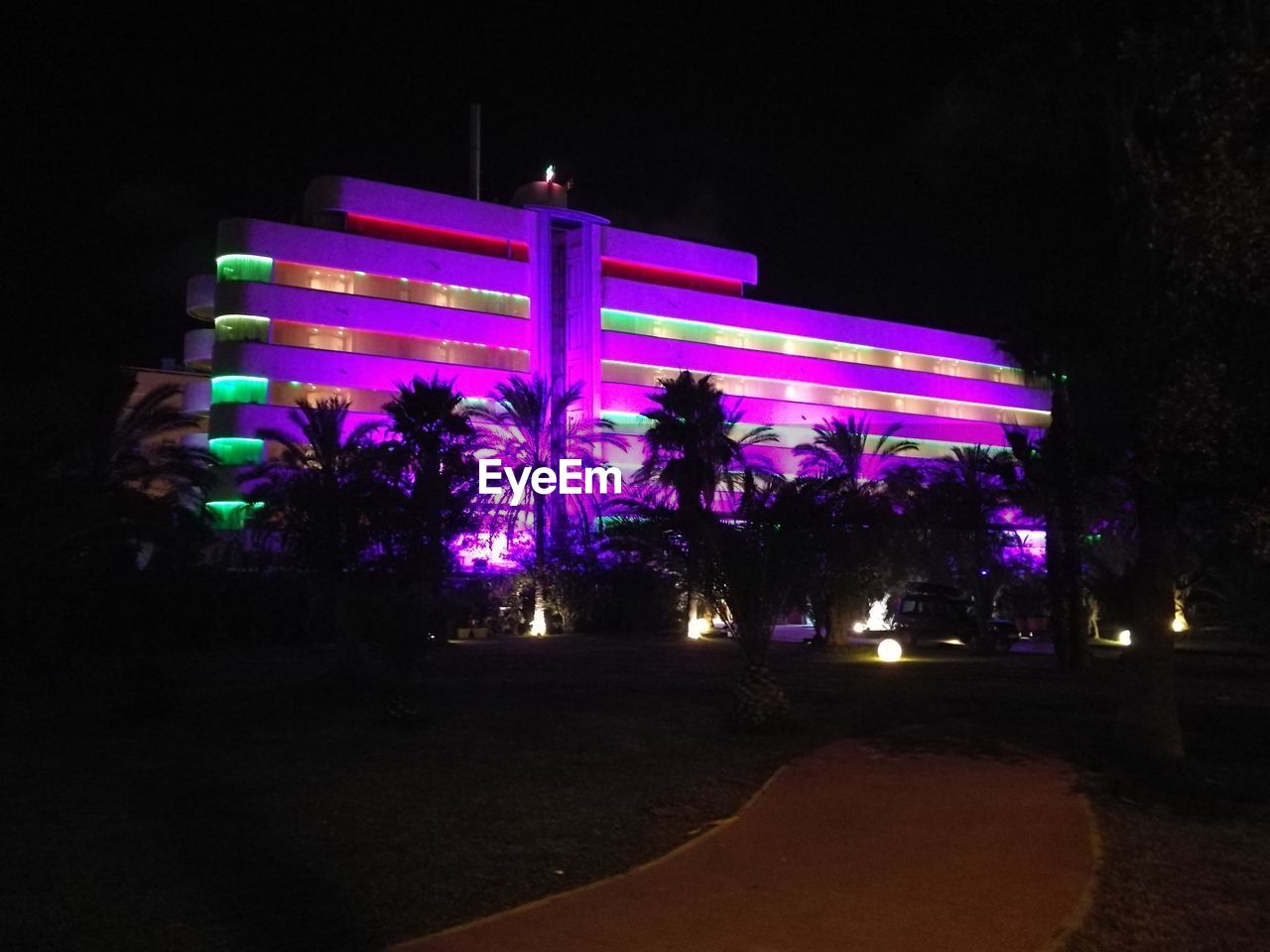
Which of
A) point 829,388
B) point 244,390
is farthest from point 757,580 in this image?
point 829,388

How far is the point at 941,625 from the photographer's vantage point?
34.6 m

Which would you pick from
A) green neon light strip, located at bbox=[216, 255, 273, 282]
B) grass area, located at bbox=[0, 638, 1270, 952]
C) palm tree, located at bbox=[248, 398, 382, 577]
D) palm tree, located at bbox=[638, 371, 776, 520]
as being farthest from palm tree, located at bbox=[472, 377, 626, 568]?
grass area, located at bbox=[0, 638, 1270, 952]

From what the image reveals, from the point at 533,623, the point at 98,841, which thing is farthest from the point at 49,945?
the point at 533,623

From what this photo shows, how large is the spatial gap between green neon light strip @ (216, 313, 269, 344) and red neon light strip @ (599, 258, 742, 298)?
1849 centimetres

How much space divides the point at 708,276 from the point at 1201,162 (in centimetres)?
6257

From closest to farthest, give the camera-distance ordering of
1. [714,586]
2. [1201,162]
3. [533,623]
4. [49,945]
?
[49,945], [1201,162], [714,586], [533,623]

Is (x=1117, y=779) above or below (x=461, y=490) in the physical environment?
below

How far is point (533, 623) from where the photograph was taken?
42594mm

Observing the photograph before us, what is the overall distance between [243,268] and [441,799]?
5246cm

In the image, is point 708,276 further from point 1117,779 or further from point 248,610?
point 1117,779

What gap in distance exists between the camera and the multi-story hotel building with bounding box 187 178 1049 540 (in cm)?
5703

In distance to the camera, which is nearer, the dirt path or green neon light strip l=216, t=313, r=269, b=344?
the dirt path

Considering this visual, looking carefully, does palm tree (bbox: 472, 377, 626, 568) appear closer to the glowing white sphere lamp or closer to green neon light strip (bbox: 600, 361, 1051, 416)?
green neon light strip (bbox: 600, 361, 1051, 416)

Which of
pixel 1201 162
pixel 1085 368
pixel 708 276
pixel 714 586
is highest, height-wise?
pixel 708 276
